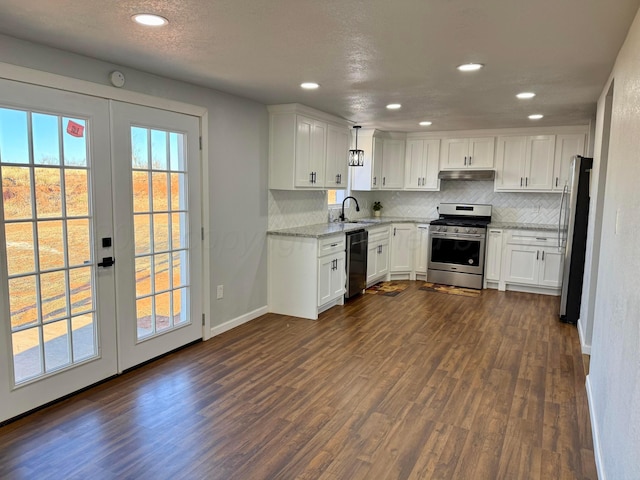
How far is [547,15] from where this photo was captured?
2.13m

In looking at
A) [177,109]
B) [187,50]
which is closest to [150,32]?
[187,50]

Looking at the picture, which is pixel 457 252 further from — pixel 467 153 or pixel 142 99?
pixel 142 99

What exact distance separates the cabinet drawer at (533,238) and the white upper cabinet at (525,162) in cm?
65

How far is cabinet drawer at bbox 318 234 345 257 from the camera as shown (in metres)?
4.77

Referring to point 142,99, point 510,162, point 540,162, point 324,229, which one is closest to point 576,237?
point 540,162

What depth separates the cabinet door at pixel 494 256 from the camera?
20.5 ft

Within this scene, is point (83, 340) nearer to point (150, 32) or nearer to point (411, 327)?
point (150, 32)

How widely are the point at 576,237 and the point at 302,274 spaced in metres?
2.93

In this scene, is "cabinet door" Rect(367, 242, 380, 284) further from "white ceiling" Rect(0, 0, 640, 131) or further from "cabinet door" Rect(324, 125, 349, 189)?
"white ceiling" Rect(0, 0, 640, 131)

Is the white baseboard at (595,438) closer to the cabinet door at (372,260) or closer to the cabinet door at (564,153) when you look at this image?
the cabinet door at (372,260)

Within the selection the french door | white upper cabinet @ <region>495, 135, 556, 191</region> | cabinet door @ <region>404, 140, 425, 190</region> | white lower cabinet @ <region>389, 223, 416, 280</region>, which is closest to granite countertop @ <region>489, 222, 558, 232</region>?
white upper cabinet @ <region>495, 135, 556, 191</region>

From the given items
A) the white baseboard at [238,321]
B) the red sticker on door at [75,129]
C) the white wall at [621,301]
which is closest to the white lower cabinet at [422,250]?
the white baseboard at [238,321]

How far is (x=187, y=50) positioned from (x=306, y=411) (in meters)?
2.46

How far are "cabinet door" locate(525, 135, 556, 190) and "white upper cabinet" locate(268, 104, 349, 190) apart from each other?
2991mm
